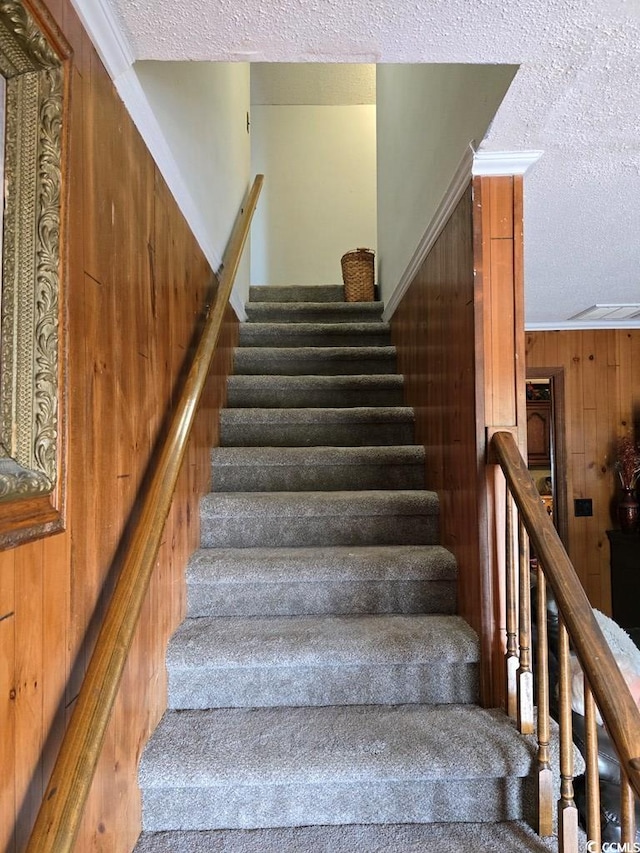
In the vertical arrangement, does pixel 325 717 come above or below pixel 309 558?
below

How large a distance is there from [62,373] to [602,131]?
139 cm

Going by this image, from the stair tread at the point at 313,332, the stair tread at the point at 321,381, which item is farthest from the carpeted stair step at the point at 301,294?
the stair tread at the point at 321,381

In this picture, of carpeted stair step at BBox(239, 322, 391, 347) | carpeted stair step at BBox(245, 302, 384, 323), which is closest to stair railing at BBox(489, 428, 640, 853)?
carpeted stair step at BBox(239, 322, 391, 347)

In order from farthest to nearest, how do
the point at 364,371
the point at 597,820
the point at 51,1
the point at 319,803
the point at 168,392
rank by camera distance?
the point at 364,371
the point at 168,392
the point at 319,803
the point at 597,820
the point at 51,1

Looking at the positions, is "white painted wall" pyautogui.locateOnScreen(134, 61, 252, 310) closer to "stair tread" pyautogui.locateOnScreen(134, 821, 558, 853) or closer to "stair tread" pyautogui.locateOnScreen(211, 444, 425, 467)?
"stair tread" pyautogui.locateOnScreen(211, 444, 425, 467)

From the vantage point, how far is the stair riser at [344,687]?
1404 millimetres

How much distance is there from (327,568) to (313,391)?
114 centimetres

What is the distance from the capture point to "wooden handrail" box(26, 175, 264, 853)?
2.38ft

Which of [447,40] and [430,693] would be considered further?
[430,693]

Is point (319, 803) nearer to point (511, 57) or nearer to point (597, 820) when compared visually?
point (597, 820)

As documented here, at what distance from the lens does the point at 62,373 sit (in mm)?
825

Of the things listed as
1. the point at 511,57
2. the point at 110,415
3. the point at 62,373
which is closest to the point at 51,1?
the point at 62,373

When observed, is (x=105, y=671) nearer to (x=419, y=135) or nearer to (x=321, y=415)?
(x=321, y=415)

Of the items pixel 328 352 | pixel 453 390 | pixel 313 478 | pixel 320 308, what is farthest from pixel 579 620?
pixel 320 308
